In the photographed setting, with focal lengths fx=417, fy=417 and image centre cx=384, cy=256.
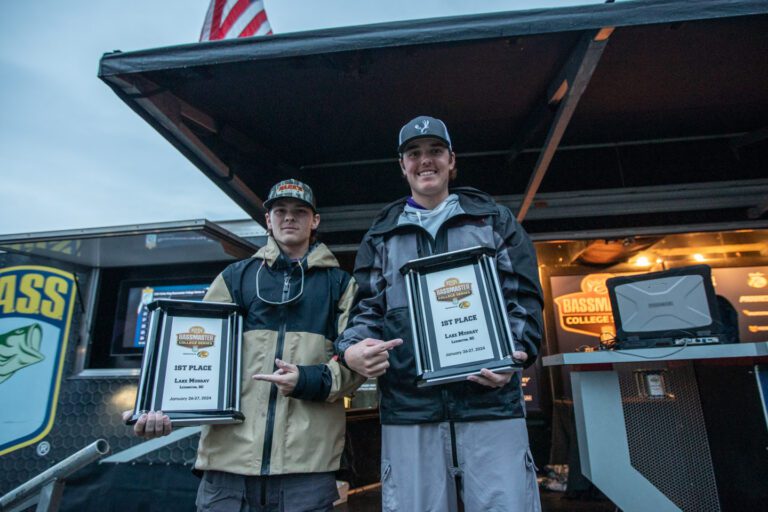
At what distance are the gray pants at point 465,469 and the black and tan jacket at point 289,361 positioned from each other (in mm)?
360

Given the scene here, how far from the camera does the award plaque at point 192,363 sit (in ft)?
5.48

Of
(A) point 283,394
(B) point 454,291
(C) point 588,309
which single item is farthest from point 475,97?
(C) point 588,309

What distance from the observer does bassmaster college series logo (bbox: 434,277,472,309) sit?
1.49m

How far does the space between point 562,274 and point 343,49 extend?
4.71m

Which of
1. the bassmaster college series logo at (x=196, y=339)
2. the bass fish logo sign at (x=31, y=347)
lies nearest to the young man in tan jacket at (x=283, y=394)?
the bassmaster college series logo at (x=196, y=339)

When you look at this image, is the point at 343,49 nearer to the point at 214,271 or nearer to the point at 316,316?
the point at 316,316

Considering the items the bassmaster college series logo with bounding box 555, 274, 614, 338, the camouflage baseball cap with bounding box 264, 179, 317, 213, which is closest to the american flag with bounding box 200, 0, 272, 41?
the camouflage baseball cap with bounding box 264, 179, 317, 213

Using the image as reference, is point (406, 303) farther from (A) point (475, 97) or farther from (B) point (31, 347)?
(B) point (31, 347)

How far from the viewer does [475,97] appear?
109 inches

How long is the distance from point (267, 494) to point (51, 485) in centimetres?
151

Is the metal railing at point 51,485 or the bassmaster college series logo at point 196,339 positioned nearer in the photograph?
the bassmaster college series logo at point 196,339

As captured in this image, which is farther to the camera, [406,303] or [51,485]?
[51,485]

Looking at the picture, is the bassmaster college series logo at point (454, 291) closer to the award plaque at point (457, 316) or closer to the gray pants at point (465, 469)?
the award plaque at point (457, 316)

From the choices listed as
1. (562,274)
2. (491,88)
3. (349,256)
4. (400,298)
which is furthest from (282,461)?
(562,274)
